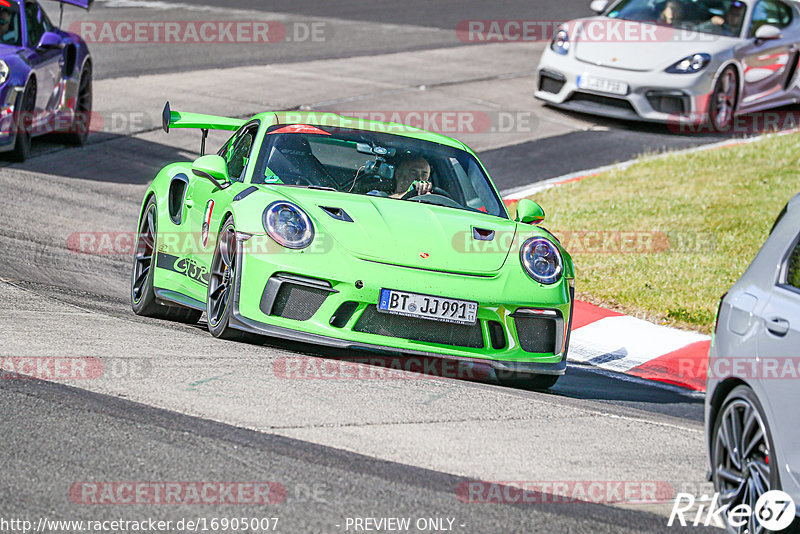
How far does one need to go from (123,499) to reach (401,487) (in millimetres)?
1000

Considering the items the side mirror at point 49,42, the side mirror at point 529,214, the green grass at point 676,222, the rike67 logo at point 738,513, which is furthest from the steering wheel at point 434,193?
the side mirror at point 49,42

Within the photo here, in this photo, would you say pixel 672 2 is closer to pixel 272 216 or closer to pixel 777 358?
pixel 272 216

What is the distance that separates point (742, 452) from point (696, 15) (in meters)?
13.2

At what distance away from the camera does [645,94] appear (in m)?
16.4

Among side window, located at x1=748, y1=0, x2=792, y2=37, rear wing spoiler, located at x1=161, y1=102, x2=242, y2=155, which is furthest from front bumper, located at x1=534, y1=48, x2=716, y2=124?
rear wing spoiler, located at x1=161, y1=102, x2=242, y2=155

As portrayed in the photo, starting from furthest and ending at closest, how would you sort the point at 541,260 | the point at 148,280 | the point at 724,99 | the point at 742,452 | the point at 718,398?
the point at 724,99
the point at 148,280
the point at 541,260
the point at 718,398
the point at 742,452

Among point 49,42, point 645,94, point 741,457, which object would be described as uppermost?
point 741,457

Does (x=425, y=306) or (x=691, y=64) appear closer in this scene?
(x=425, y=306)

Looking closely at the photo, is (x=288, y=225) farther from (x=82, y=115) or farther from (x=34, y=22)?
(x=82, y=115)

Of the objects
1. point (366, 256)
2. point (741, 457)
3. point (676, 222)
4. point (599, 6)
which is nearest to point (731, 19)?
point (599, 6)

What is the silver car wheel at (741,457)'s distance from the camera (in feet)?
15.4

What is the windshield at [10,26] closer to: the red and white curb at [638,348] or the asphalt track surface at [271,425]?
the asphalt track surface at [271,425]

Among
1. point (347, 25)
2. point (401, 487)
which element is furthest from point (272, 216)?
point (347, 25)

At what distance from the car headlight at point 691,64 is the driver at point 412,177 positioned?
873 centimetres
